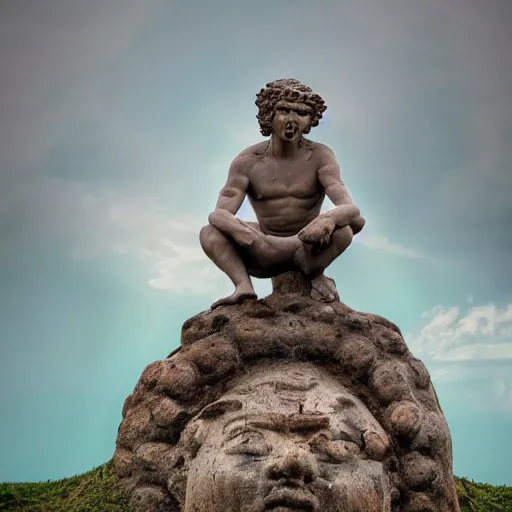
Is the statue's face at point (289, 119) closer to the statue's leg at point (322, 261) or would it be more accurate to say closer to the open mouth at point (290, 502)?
the statue's leg at point (322, 261)

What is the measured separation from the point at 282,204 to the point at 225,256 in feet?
2.46

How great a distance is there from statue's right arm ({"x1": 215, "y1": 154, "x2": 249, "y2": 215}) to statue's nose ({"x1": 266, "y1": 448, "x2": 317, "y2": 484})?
9.32 ft

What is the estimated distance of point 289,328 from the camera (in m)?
5.46

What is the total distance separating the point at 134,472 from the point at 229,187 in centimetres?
260

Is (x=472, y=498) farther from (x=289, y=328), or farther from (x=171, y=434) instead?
(x=171, y=434)

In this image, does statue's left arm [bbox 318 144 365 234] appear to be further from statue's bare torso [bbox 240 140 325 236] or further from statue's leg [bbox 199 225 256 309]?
statue's leg [bbox 199 225 256 309]

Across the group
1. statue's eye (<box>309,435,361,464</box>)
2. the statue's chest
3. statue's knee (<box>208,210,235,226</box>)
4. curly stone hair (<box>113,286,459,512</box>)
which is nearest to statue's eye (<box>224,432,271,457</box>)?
statue's eye (<box>309,435,361,464</box>)

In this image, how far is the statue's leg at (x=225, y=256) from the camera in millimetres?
6043

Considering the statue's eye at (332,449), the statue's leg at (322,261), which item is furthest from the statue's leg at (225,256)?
the statue's eye at (332,449)

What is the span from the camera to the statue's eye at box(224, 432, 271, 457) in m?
4.21

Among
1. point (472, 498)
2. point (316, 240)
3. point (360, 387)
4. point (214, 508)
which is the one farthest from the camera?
point (472, 498)

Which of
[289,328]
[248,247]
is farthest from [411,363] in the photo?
[248,247]

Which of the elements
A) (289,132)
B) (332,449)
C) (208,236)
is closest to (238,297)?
(208,236)

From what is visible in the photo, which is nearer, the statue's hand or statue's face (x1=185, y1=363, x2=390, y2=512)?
statue's face (x1=185, y1=363, x2=390, y2=512)
